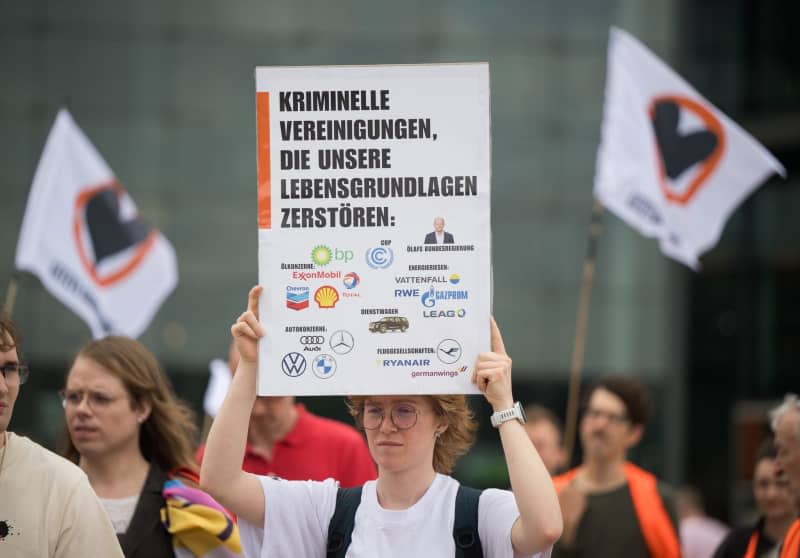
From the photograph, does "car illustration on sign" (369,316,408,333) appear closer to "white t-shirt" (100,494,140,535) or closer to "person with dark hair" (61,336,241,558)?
"person with dark hair" (61,336,241,558)

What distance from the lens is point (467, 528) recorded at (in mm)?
3873

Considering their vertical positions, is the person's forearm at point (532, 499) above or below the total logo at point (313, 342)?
below

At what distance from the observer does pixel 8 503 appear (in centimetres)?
378

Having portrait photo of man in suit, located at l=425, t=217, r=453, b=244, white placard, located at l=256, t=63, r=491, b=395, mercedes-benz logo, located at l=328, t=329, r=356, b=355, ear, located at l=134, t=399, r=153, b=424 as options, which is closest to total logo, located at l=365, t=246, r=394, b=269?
white placard, located at l=256, t=63, r=491, b=395

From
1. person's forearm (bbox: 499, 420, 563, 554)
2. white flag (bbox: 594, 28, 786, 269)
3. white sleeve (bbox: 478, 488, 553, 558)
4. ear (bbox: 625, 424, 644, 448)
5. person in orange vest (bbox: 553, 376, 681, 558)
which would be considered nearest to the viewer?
person's forearm (bbox: 499, 420, 563, 554)

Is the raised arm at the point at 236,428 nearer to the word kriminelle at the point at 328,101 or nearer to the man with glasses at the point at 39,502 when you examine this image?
the man with glasses at the point at 39,502

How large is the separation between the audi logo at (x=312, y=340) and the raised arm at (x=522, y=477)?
1.56 feet

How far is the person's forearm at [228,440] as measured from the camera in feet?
12.7

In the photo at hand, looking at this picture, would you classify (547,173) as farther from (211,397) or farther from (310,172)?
(310,172)

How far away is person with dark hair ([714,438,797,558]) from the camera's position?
231 inches

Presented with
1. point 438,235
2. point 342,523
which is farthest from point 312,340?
point 342,523

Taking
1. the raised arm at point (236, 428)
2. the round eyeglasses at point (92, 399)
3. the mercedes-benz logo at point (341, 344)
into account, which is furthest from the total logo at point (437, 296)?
the round eyeglasses at point (92, 399)

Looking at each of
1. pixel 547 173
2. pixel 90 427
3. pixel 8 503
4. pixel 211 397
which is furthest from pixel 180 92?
pixel 8 503

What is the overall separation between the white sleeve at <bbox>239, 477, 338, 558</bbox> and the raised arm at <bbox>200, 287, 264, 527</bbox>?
11 cm
